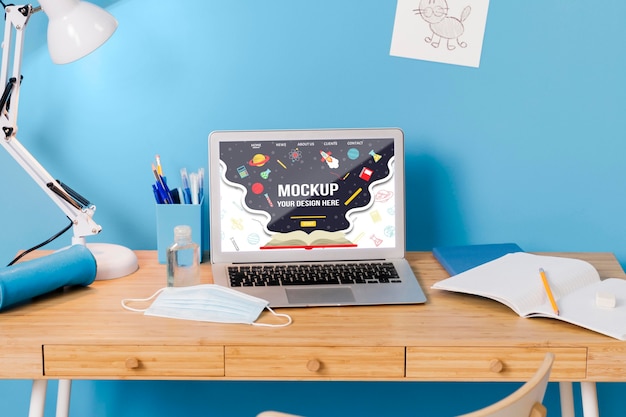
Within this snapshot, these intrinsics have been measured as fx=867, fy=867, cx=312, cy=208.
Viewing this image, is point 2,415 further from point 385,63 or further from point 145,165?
point 385,63

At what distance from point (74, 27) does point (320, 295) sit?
0.70 metres

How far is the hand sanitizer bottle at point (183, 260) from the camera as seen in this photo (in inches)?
67.1

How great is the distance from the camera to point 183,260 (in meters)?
1.73

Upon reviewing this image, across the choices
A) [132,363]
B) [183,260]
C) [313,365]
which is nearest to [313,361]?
[313,365]

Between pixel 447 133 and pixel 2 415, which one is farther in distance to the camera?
pixel 2 415

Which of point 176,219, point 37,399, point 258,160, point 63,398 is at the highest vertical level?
point 258,160

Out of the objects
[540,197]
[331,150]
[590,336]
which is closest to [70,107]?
[331,150]

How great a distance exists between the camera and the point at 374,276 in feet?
5.65

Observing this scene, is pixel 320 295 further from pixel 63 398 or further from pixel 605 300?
pixel 63 398

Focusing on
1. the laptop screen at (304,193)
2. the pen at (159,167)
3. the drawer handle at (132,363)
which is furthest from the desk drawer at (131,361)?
the pen at (159,167)

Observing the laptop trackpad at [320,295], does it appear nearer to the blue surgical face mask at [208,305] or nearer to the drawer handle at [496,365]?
the blue surgical face mask at [208,305]

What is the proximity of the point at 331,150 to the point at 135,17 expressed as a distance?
540 mm

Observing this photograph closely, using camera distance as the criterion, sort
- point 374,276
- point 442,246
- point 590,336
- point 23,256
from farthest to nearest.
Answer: point 442,246 < point 23,256 < point 374,276 < point 590,336

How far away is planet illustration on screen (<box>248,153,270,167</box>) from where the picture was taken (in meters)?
1.80
